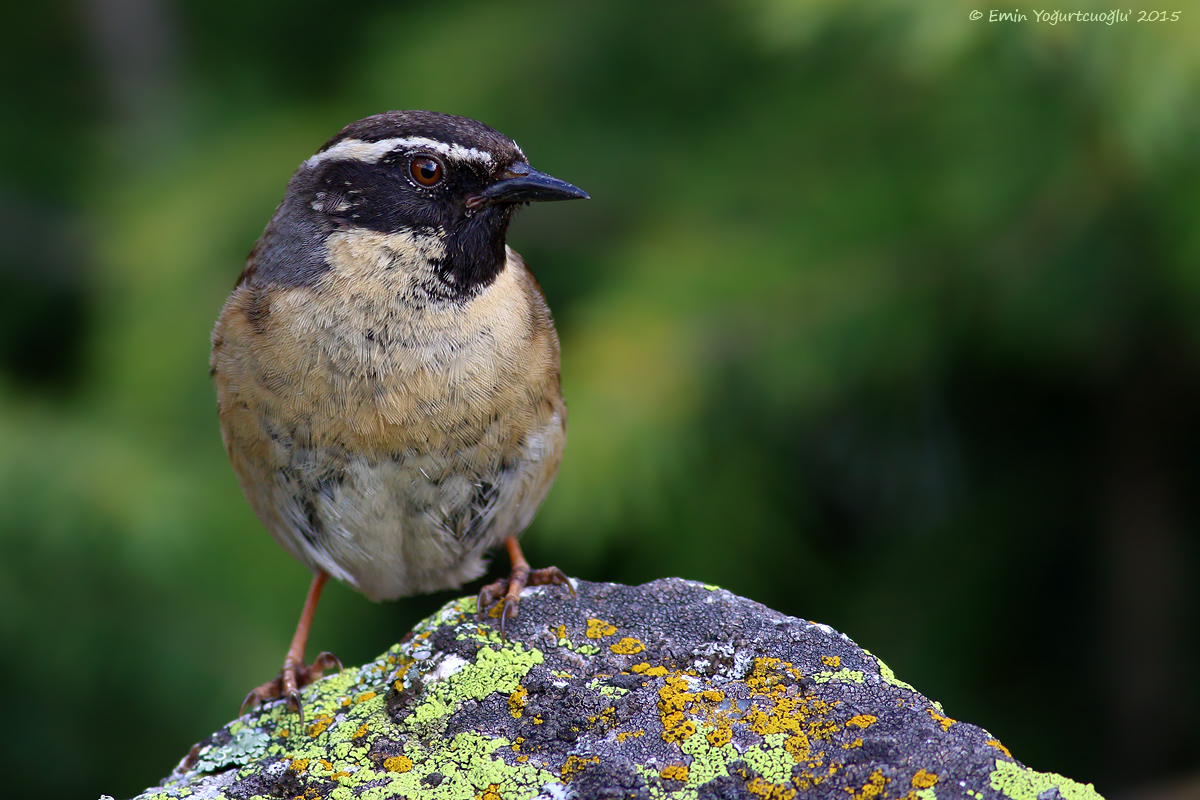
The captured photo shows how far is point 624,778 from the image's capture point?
9.39ft

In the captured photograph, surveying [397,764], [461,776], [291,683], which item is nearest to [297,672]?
[291,683]

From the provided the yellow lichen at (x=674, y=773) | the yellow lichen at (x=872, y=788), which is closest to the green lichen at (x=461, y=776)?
the yellow lichen at (x=674, y=773)

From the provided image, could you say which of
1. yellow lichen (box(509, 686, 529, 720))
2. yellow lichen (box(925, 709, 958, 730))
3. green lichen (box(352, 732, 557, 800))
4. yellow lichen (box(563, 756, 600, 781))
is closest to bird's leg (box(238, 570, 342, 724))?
green lichen (box(352, 732, 557, 800))

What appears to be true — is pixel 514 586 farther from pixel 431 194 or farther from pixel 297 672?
pixel 431 194

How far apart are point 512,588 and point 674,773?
1.09 meters

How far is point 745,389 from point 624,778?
336 centimetres

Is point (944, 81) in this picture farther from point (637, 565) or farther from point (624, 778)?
point (624, 778)

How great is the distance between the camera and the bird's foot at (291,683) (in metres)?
3.77

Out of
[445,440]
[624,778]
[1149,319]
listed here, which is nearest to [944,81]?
[1149,319]

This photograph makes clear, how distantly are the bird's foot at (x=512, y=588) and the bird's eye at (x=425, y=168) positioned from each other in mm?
1410

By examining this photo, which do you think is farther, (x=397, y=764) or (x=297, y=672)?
(x=297, y=672)

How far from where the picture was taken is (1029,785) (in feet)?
8.57

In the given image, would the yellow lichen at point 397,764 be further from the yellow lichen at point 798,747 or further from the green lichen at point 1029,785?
the green lichen at point 1029,785

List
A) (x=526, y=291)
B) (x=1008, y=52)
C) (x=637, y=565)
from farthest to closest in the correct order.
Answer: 1. (x=637, y=565)
2. (x=1008, y=52)
3. (x=526, y=291)
